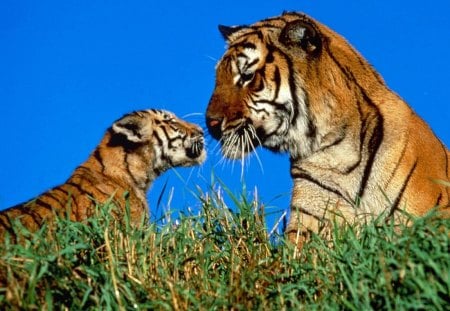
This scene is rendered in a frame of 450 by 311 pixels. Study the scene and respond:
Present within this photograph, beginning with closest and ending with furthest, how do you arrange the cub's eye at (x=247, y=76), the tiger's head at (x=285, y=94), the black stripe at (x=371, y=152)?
the black stripe at (x=371, y=152) < the tiger's head at (x=285, y=94) < the cub's eye at (x=247, y=76)

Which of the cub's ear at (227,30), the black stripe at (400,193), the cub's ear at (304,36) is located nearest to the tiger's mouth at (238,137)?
the cub's ear at (304,36)

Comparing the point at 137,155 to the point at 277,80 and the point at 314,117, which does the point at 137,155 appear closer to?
the point at 277,80

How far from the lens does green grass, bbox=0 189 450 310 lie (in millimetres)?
3441

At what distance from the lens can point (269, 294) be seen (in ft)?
12.1

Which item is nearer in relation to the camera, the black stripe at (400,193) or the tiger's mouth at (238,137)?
the black stripe at (400,193)

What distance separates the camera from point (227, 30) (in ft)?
18.2

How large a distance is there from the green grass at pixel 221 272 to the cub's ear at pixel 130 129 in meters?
3.12

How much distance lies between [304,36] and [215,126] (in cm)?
64

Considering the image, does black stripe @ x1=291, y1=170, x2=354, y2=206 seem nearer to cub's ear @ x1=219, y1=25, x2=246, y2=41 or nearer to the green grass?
the green grass

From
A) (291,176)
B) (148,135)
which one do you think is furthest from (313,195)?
(148,135)

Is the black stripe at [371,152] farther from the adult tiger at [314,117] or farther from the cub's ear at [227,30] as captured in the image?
the cub's ear at [227,30]

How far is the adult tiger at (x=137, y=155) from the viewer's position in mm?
7059

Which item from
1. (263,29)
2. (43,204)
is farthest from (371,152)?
(43,204)

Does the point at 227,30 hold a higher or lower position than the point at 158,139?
lower
